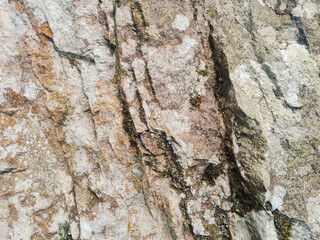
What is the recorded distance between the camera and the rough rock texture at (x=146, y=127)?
3393 millimetres

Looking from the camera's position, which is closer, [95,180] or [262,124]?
[262,124]

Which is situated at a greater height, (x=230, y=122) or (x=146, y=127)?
(x=146, y=127)

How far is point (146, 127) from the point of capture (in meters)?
3.54

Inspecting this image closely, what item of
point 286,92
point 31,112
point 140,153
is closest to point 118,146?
point 140,153

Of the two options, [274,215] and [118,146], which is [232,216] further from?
[118,146]

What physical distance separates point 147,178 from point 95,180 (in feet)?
2.51

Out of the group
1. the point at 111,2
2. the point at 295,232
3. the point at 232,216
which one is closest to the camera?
the point at 295,232

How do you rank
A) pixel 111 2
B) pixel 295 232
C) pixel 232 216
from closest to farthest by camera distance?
pixel 295 232 < pixel 232 216 < pixel 111 2

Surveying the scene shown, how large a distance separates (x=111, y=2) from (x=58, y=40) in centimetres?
98

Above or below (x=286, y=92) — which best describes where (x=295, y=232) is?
below

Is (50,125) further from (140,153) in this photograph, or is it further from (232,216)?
(232,216)

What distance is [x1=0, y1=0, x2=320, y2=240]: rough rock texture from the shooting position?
11.1 feet

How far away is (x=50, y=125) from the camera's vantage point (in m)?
3.63

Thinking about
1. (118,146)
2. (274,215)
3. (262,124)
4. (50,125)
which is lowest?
(274,215)
